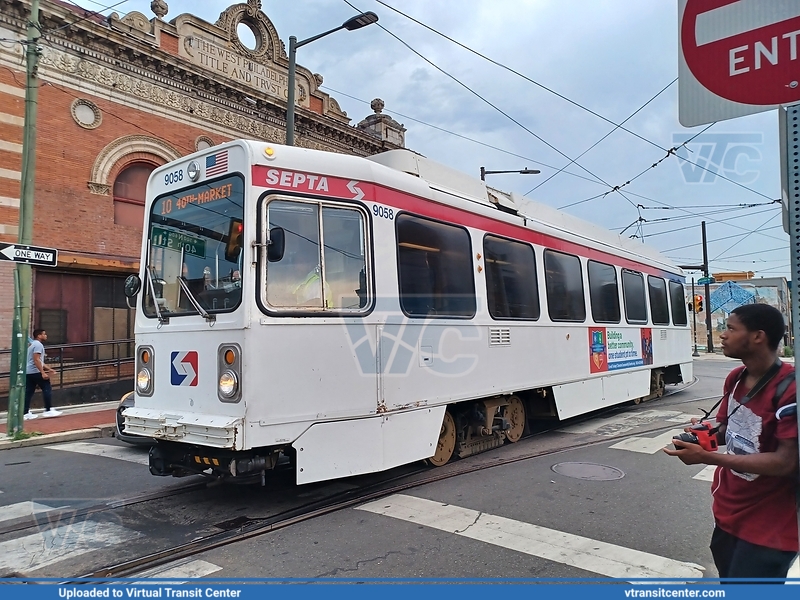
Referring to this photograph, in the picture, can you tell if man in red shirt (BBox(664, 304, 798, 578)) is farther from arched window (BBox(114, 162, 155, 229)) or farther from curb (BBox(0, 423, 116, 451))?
arched window (BBox(114, 162, 155, 229))

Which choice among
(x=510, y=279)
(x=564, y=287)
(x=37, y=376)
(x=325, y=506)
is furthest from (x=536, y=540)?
(x=37, y=376)

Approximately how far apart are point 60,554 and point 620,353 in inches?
359

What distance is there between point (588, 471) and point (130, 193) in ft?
44.2

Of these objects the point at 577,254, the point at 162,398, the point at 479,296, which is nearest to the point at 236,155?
the point at 162,398

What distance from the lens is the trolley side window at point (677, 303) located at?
45.6 feet

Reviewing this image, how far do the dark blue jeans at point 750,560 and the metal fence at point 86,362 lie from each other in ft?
46.3

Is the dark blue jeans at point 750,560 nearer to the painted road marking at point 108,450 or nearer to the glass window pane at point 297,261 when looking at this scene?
the glass window pane at point 297,261

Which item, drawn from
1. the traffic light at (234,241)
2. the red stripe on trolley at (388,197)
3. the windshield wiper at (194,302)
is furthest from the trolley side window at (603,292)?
the windshield wiper at (194,302)

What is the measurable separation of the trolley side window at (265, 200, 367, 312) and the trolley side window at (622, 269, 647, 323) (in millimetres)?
7135

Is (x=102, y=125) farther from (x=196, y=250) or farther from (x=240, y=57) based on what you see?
(x=196, y=250)

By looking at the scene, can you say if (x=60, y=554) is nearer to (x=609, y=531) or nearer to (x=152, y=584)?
(x=152, y=584)

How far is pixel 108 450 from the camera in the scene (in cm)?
893

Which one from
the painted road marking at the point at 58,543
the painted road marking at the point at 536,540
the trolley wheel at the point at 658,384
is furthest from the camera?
the trolley wheel at the point at 658,384

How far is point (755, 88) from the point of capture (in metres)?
2.39
